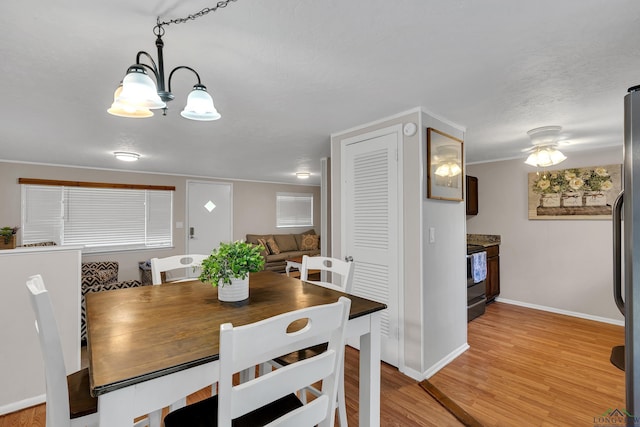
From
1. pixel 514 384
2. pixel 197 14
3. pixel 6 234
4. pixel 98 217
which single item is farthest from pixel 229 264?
pixel 98 217

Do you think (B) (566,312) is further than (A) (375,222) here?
Yes

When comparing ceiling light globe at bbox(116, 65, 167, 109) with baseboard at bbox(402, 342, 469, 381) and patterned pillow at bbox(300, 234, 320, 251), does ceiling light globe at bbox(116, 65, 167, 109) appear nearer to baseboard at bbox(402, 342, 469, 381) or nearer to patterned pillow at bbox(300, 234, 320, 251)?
baseboard at bbox(402, 342, 469, 381)

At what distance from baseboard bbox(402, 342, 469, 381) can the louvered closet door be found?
0.47 feet

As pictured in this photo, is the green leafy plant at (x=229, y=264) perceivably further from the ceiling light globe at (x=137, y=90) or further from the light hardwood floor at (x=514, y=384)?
the light hardwood floor at (x=514, y=384)

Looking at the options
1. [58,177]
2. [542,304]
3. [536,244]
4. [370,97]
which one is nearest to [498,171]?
[536,244]

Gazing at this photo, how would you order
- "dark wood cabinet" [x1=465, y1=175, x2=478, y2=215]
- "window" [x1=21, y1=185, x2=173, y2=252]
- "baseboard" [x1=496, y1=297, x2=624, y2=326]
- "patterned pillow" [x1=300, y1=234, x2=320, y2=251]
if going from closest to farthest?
"baseboard" [x1=496, y1=297, x2=624, y2=326] → "dark wood cabinet" [x1=465, y1=175, x2=478, y2=215] → "window" [x1=21, y1=185, x2=173, y2=252] → "patterned pillow" [x1=300, y1=234, x2=320, y2=251]

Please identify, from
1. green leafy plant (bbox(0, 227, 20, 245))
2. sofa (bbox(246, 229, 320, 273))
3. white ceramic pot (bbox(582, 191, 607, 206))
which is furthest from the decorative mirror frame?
sofa (bbox(246, 229, 320, 273))

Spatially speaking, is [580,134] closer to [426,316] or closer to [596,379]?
[596,379]

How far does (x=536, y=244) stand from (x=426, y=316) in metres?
2.82

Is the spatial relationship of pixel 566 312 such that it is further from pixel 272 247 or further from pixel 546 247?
pixel 272 247

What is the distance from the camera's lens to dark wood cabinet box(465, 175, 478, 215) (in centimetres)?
443

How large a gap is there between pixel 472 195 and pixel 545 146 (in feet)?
4.76

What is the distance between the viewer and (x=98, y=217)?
16.6 ft

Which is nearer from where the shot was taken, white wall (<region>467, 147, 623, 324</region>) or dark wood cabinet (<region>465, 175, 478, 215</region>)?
white wall (<region>467, 147, 623, 324</region>)
